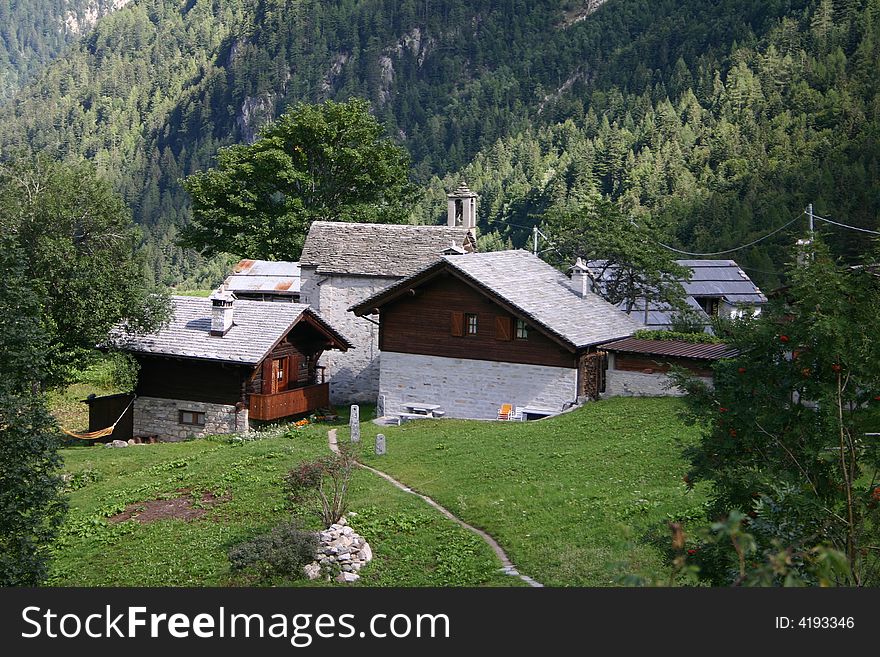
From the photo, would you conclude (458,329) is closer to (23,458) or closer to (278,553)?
(278,553)

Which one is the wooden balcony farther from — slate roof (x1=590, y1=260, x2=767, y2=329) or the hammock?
slate roof (x1=590, y1=260, x2=767, y2=329)

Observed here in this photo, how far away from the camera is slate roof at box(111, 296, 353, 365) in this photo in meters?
38.5

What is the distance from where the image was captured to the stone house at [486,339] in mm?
35656

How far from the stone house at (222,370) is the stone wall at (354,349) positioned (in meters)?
2.95

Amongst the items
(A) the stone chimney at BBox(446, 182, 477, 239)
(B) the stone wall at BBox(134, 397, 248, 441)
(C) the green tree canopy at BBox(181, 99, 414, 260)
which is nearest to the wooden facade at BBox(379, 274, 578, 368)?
(B) the stone wall at BBox(134, 397, 248, 441)

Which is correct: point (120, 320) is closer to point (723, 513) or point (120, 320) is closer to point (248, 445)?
point (248, 445)

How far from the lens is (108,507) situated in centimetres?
2670

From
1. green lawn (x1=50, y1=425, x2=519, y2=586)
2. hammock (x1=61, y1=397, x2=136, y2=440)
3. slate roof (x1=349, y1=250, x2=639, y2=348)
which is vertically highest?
slate roof (x1=349, y1=250, x2=639, y2=348)

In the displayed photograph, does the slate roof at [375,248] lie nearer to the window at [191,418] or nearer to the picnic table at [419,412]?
the picnic table at [419,412]

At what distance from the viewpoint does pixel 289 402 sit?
39.5 meters

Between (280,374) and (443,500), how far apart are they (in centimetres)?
1606

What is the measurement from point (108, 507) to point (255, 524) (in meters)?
4.64

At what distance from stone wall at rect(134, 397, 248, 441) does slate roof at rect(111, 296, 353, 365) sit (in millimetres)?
1856
